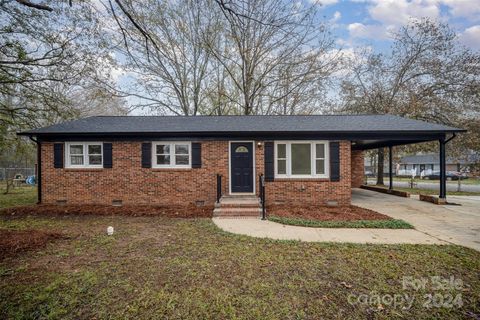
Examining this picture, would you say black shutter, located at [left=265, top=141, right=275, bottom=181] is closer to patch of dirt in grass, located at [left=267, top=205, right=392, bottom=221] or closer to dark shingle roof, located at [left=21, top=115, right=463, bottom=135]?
dark shingle roof, located at [left=21, top=115, right=463, bottom=135]

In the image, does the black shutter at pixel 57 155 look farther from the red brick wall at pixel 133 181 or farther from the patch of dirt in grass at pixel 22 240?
the patch of dirt in grass at pixel 22 240

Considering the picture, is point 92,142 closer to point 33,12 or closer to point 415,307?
point 33,12

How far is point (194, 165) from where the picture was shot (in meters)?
9.65

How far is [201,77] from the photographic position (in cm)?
2036

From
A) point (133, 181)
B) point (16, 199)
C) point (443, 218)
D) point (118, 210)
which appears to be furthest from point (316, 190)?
point (16, 199)

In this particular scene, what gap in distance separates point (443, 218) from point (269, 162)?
6.12 meters

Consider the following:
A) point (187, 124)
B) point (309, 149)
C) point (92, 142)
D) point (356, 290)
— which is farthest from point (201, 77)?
point (356, 290)

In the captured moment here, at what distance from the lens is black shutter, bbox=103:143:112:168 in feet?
31.8

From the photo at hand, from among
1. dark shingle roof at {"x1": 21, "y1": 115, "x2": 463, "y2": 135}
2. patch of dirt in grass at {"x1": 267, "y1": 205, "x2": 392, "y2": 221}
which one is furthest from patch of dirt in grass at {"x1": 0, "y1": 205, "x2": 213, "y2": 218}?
dark shingle roof at {"x1": 21, "y1": 115, "x2": 463, "y2": 135}

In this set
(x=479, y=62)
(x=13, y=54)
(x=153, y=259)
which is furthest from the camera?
(x=479, y=62)

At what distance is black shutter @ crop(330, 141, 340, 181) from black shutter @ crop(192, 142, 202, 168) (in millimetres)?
5483

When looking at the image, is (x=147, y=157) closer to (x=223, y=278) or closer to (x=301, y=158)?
(x=301, y=158)

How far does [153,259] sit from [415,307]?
4.16m

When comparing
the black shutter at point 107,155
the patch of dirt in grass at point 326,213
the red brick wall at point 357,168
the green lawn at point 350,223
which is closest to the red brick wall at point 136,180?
the black shutter at point 107,155
